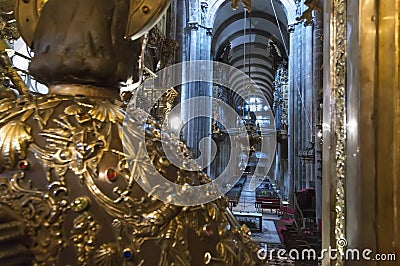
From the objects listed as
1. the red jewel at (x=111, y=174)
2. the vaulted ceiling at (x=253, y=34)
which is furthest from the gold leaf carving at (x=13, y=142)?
the vaulted ceiling at (x=253, y=34)

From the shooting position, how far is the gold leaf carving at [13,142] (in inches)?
16.8

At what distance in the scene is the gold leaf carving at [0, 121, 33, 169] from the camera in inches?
16.8

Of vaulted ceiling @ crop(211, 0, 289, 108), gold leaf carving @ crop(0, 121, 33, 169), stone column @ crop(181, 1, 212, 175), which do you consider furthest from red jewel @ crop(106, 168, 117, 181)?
vaulted ceiling @ crop(211, 0, 289, 108)

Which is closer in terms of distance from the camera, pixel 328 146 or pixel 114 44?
pixel 114 44

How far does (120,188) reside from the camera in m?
0.43

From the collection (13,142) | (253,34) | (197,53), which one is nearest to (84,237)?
(13,142)

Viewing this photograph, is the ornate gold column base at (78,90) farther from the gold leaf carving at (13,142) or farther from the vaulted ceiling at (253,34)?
the vaulted ceiling at (253,34)

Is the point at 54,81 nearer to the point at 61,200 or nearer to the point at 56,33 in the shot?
the point at 56,33

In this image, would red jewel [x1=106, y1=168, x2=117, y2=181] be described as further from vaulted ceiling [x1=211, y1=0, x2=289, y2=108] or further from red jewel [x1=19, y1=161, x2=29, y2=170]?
vaulted ceiling [x1=211, y1=0, x2=289, y2=108]

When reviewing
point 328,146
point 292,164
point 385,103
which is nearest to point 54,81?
point 385,103

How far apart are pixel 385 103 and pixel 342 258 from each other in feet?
1.06

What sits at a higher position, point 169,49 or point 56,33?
point 169,49

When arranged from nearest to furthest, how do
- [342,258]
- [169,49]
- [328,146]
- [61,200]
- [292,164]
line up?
[61,200] < [342,258] < [328,146] < [169,49] < [292,164]

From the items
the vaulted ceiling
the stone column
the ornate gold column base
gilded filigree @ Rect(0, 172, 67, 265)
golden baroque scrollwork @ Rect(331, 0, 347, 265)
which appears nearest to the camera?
gilded filigree @ Rect(0, 172, 67, 265)
